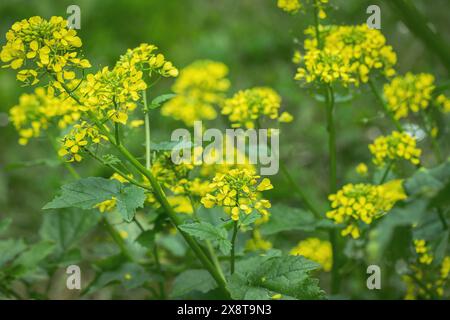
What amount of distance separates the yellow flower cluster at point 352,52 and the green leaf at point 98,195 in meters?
0.75

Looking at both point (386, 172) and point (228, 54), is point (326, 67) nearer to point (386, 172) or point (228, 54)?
point (386, 172)

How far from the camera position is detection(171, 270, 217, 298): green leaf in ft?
7.16

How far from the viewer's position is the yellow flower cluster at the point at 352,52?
2.19m

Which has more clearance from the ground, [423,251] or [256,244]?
[256,244]

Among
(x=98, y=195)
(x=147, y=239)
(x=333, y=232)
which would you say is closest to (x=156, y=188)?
(x=98, y=195)

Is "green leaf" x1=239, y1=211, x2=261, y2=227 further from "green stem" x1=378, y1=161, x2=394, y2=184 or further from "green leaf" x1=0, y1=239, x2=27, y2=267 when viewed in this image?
"green leaf" x1=0, y1=239, x2=27, y2=267

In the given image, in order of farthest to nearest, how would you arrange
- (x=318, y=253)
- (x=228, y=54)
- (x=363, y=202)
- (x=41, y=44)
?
(x=228, y=54)
(x=318, y=253)
(x=363, y=202)
(x=41, y=44)

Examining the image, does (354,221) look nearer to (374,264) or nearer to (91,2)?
(374,264)

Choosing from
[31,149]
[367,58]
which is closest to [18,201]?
[31,149]

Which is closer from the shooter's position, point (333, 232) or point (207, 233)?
point (207, 233)

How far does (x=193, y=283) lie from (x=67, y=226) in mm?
761

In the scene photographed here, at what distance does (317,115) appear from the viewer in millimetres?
4504

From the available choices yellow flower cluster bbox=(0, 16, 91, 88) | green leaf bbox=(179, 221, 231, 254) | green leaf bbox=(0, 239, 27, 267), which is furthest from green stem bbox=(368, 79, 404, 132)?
green leaf bbox=(0, 239, 27, 267)

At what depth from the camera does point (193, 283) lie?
2215mm
